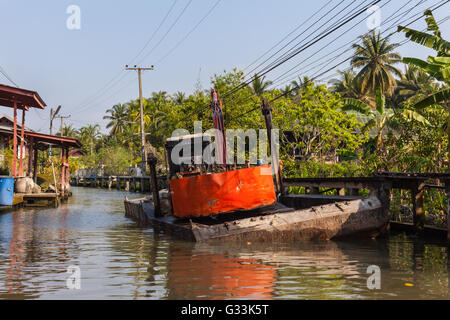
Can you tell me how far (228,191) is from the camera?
13.5 meters

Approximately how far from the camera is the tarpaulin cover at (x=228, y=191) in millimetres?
13445

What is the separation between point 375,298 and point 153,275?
13.6ft

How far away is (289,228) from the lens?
13.1 meters

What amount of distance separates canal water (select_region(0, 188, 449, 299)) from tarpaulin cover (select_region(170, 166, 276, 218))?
3.84ft

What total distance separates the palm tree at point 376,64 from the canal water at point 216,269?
42.7 meters

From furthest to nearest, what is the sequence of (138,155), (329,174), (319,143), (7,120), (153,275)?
(138,155), (7,120), (319,143), (329,174), (153,275)

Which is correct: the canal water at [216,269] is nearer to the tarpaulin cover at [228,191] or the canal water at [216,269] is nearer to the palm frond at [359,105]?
the tarpaulin cover at [228,191]

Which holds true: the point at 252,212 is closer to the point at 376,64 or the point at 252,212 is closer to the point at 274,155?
the point at 274,155

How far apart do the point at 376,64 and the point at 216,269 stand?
49.3 metres

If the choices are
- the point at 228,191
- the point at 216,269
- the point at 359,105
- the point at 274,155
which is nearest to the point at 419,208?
the point at 274,155

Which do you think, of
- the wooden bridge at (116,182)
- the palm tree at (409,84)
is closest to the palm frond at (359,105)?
the wooden bridge at (116,182)
